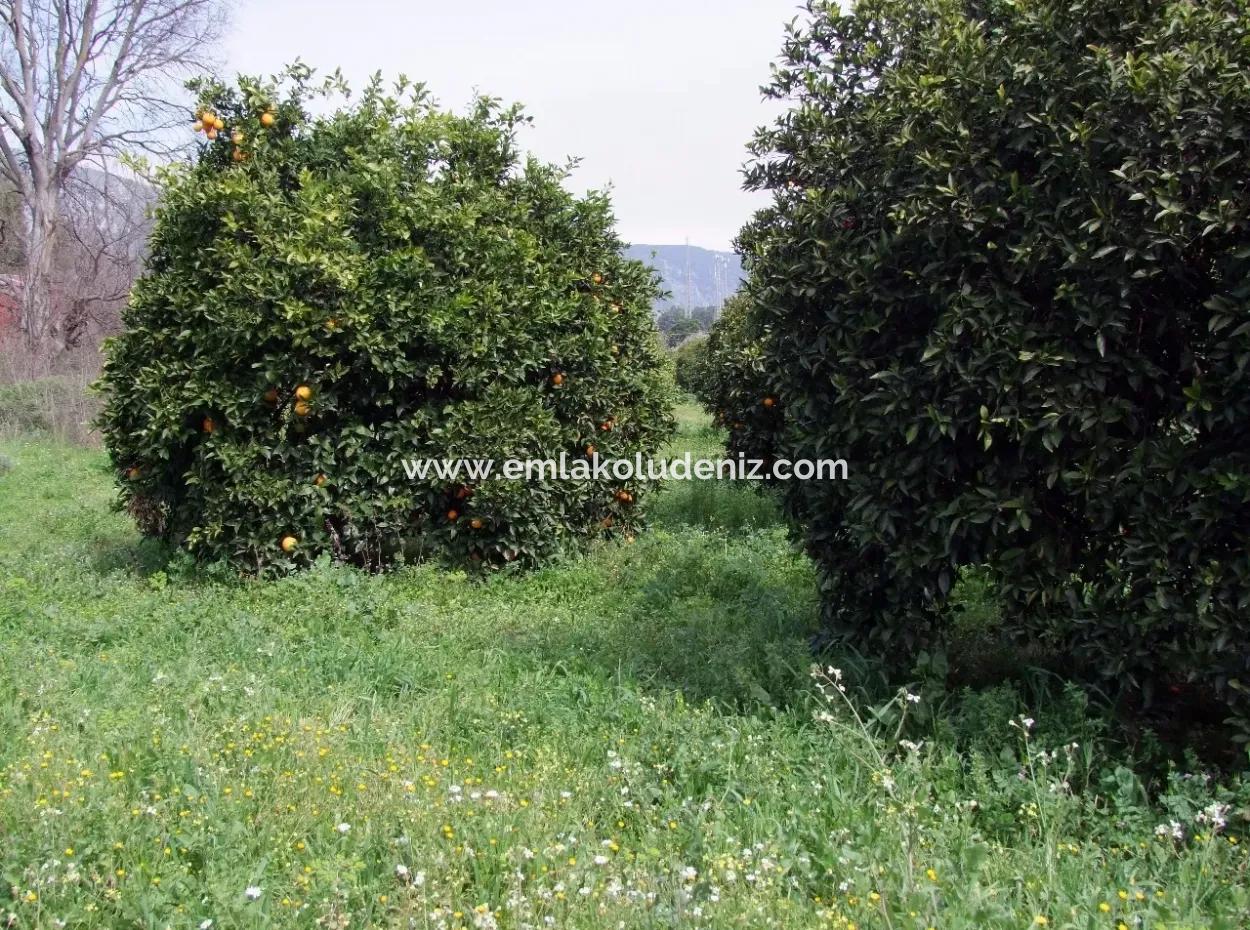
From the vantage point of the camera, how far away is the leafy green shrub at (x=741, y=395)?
7.77 m

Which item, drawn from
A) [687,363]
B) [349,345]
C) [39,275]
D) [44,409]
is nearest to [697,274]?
[687,363]

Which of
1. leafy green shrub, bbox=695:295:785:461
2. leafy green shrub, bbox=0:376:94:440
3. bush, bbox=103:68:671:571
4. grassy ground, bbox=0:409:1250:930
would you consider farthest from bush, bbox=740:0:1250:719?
leafy green shrub, bbox=0:376:94:440

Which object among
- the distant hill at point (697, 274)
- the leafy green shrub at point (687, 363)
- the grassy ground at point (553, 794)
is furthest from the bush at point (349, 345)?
the distant hill at point (697, 274)

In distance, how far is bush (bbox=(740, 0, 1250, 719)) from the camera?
2863 mm

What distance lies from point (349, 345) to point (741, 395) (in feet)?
12.6

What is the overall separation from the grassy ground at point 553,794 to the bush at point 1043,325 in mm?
447

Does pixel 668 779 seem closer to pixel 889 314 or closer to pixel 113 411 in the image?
pixel 889 314

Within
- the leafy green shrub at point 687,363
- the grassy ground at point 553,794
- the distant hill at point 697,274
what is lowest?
the grassy ground at point 553,794

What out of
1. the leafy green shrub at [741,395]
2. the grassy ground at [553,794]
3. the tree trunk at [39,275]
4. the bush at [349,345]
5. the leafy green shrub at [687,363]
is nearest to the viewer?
the grassy ground at [553,794]

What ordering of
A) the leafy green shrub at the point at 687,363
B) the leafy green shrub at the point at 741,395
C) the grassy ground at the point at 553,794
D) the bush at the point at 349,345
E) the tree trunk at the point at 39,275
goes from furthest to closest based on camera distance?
the tree trunk at the point at 39,275 → the leafy green shrub at the point at 687,363 → the leafy green shrub at the point at 741,395 → the bush at the point at 349,345 → the grassy ground at the point at 553,794

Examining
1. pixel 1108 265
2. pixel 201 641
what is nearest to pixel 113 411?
pixel 201 641

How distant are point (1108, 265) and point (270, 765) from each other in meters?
3.20

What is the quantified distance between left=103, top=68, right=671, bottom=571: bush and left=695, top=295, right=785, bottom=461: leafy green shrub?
5.50 ft

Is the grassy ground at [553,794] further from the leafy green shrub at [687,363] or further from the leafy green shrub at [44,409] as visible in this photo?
the leafy green shrub at [44,409]
